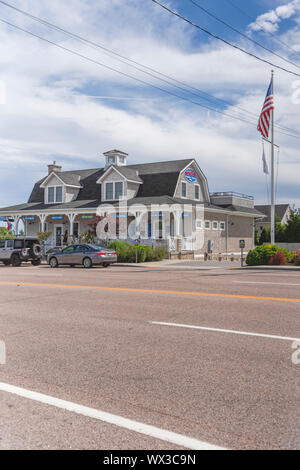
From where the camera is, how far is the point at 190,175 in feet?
131

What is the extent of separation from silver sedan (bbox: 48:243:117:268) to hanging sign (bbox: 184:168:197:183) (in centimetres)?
1478

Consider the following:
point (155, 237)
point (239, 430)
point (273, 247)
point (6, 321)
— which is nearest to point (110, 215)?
point (155, 237)

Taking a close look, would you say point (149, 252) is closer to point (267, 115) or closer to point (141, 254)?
point (141, 254)

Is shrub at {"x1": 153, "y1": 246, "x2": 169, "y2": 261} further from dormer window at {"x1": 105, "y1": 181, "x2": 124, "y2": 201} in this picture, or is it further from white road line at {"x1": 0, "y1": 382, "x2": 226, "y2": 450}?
white road line at {"x1": 0, "y1": 382, "x2": 226, "y2": 450}

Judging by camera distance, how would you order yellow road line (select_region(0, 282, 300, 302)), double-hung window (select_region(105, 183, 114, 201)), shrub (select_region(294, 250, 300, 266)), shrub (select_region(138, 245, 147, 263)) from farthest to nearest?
1. double-hung window (select_region(105, 183, 114, 201))
2. shrub (select_region(138, 245, 147, 263))
3. shrub (select_region(294, 250, 300, 266))
4. yellow road line (select_region(0, 282, 300, 302))

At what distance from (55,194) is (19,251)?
1425 cm

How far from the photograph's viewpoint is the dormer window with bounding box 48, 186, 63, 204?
4253 cm

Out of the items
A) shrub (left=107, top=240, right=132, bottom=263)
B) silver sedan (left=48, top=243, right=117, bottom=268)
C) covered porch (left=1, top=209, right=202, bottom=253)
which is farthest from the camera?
covered porch (left=1, top=209, right=202, bottom=253)

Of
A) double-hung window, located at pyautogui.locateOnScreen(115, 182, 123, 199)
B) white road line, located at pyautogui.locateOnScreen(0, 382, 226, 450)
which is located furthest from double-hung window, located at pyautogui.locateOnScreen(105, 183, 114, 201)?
white road line, located at pyautogui.locateOnScreen(0, 382, 226, 450)

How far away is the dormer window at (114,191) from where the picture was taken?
127 ft

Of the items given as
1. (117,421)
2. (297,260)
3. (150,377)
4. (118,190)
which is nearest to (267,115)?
(297,260)

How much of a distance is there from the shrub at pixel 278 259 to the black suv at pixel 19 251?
15.1 meters
